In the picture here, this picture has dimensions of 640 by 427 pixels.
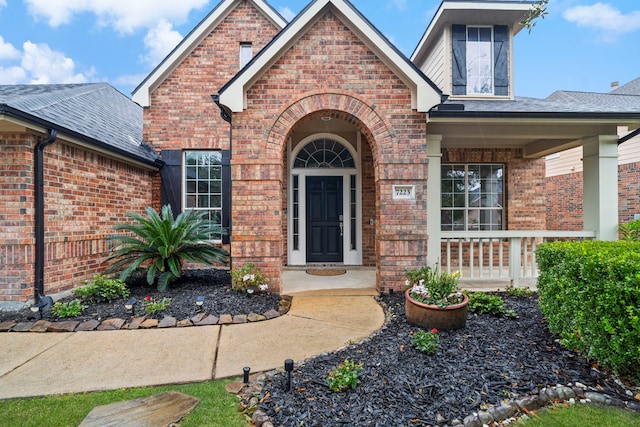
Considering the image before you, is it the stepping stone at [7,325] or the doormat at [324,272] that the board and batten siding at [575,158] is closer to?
the doormat at [324,272]

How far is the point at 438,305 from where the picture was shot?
12.4 feet

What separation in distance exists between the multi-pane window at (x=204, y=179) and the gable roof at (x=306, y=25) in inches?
126

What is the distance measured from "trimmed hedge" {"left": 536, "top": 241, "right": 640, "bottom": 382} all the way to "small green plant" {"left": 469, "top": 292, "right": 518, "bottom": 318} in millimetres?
816

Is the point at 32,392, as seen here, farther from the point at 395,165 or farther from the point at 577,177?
the point at 577,177

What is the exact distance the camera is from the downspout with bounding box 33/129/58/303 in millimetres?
4648

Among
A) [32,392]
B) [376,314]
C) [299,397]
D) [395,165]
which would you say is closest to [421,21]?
[395,165]

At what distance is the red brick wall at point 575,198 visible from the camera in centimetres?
1084

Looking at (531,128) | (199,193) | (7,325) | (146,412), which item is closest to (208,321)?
(146,412)

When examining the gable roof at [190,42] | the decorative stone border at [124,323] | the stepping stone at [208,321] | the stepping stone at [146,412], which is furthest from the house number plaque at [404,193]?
the gable roof at [190,42]

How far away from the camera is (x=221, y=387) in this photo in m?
2.73

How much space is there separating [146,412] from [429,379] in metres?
2.19

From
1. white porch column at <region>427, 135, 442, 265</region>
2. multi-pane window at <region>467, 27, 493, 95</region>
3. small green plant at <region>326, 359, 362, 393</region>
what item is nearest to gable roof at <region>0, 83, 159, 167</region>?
small green plant at <region>326, 359, 362, 393</region>

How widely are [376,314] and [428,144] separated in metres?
3.12

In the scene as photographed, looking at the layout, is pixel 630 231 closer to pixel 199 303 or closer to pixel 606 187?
pixel 606 187
